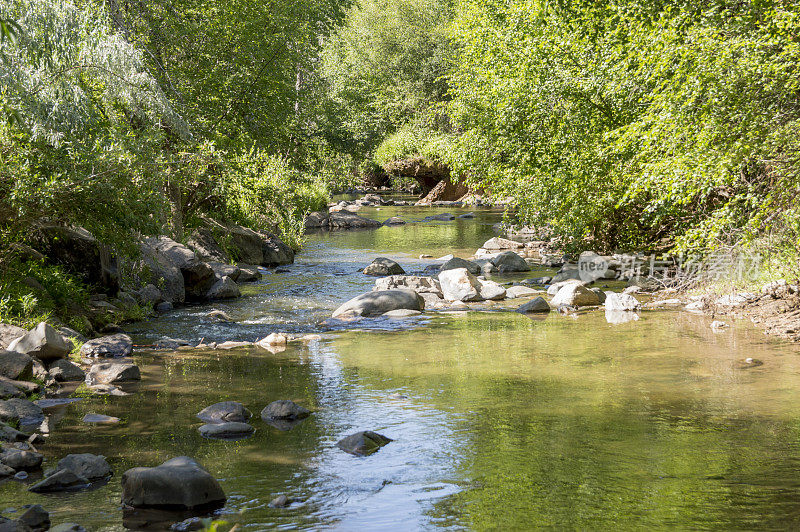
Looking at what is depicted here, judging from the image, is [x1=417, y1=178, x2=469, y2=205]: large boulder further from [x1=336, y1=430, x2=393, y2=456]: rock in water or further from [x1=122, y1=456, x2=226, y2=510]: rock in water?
[x1=122, y1=456, x2=226, y2=510]: rock in water

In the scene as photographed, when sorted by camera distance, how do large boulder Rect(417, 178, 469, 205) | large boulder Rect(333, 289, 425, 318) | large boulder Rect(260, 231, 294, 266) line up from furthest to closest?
large boulder Rect(417, 178, 469, 205), large boulder Rect(260, 231, 294, 266), large boulder Rect(333, 289, 425, 318)

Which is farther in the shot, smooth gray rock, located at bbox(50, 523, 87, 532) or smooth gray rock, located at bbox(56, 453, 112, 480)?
smooth gray rock, located at bbox(56, 453, 112, 480)

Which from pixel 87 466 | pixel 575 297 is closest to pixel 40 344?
pixel 87 466

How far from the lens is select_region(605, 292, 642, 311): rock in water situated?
13914 mm

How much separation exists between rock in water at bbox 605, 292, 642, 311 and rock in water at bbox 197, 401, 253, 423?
27.7 feet

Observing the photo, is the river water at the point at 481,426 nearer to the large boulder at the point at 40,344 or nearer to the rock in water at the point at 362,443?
the rock in water at the point at 362,443

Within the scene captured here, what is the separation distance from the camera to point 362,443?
6.84 metres

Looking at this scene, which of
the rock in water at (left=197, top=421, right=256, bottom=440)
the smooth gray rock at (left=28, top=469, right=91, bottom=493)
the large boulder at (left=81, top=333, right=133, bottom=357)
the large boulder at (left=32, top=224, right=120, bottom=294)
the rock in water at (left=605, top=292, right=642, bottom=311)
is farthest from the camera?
the rock in water at (left=605, top=292, right=642, bottom=311)

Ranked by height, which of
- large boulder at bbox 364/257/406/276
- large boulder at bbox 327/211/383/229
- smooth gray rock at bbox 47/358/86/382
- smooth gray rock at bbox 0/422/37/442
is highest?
large boulder at bbox 327/211/383/229

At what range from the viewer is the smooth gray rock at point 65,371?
9.25 metres

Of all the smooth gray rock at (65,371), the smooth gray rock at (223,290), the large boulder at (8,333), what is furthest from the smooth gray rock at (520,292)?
the large boulder at (8,333)

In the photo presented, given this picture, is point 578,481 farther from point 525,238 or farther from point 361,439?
point 525,238

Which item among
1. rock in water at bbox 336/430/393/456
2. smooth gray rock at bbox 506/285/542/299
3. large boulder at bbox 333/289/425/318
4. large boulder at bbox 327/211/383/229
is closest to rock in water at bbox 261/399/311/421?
rock in water at bbox 336/430/393/456

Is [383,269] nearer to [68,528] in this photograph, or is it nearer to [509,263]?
[509,263]
